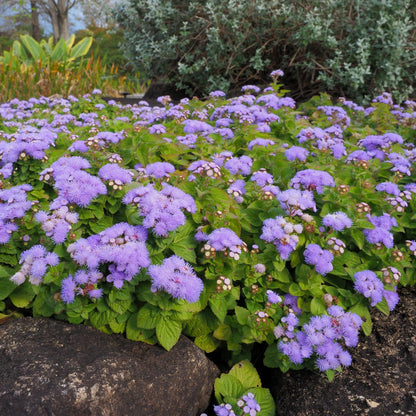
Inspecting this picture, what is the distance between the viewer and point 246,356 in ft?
6.54

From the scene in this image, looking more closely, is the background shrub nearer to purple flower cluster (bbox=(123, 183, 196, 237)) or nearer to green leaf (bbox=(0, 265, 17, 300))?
purple flower cluster (bbox=(123, 183, 196, 237))

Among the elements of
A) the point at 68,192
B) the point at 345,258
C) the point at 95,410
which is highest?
the point at 68,192

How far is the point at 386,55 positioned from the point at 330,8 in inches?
42.9

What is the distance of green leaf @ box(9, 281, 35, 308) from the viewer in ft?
6.00

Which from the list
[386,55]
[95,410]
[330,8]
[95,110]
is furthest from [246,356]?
[330,8]

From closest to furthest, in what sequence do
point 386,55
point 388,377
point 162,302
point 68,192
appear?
point 162,302 < point 68,192 < point 388,377 < point 386,55

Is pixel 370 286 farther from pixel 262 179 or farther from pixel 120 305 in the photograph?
pixel 120 305

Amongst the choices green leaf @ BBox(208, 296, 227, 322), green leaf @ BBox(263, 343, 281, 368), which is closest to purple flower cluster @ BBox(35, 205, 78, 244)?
green leaf @ BBox(208, 296, 227, 322)

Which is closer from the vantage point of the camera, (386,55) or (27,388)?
(27,388)

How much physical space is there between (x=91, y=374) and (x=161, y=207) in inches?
28.4

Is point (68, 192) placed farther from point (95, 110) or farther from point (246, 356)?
point (95, 110)

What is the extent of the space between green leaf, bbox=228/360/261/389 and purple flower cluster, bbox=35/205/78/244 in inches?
40.8

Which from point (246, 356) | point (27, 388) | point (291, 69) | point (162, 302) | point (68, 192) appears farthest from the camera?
point (291, 69)

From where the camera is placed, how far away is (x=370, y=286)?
184cm
